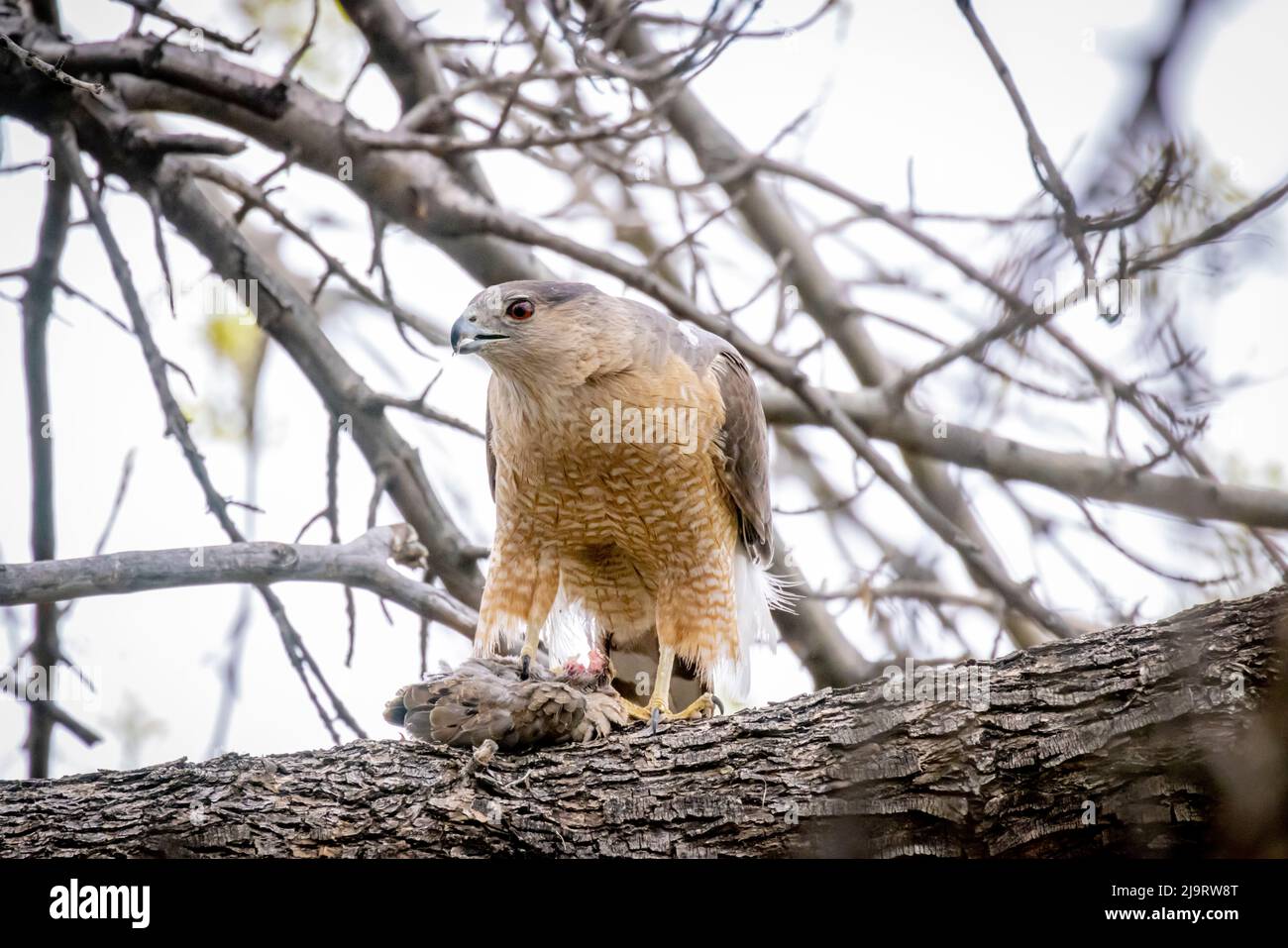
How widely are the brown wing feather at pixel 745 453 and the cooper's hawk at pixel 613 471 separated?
12 mm

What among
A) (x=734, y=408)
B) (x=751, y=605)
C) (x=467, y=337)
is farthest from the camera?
(x=751, y=605)

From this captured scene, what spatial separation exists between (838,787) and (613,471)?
1923 millimetres

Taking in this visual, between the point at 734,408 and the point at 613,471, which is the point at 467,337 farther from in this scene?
the point at 734,408

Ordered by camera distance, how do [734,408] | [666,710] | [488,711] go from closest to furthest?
[488,711], [666,710], [734,408]

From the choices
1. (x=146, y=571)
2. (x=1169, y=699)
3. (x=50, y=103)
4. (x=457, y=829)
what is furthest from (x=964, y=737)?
(x=50, y=103)

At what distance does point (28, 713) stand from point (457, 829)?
269 cm

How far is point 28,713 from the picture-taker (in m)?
4.77

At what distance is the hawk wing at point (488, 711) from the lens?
3785mm

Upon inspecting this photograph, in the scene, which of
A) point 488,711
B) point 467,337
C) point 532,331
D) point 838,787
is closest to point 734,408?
point 532,331

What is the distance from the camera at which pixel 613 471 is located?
15.5ft

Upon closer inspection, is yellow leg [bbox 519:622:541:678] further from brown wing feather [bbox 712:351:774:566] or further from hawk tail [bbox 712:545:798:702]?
brown wing feather [bbox 712:351:774:566]

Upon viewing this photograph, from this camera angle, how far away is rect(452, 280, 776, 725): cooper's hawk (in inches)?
187

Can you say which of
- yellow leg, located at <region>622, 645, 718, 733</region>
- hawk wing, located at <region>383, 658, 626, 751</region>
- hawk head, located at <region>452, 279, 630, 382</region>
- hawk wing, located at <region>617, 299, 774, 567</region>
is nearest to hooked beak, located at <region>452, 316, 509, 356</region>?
hawk head, located at <region>452, 279, 630, 382</region>
